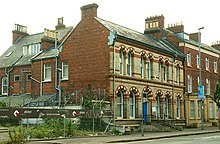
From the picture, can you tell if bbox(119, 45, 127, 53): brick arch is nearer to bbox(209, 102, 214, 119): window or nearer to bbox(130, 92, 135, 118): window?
bbox(130, 92, 135, 118): window

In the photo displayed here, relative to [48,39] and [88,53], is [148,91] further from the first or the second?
[48,39]

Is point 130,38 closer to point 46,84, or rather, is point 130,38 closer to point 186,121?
point 46,84

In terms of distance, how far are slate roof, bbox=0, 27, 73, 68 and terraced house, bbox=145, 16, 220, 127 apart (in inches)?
453

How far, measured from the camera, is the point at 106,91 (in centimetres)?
3244

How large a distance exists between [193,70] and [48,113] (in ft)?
86.4

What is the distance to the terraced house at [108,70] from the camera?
33.5 meters

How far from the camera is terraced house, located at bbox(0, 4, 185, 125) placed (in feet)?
110

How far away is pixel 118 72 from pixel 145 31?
14451mm

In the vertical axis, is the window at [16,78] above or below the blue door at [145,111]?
above

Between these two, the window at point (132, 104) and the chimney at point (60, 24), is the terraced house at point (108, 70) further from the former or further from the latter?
the chimney at point (60, 24)

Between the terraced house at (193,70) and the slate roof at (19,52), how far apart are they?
37.8ft

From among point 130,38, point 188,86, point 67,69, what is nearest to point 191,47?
point 188,86

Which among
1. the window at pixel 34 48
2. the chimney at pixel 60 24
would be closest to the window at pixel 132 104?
the window at pixel 34 48

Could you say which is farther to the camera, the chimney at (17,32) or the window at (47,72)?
the chimney at (17,32)
